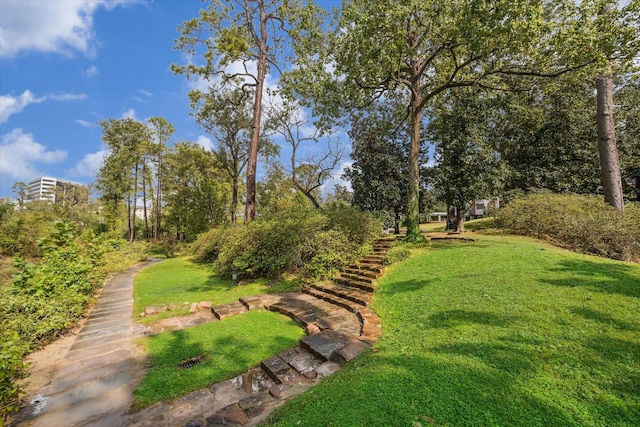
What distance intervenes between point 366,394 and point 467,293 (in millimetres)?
3077

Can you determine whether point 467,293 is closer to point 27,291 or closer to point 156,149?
point 27,291

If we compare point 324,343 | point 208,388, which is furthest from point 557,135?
point 208,388

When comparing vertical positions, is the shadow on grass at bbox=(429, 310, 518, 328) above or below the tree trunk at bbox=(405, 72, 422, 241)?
below

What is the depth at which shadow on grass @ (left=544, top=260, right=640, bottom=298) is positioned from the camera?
4.22 meters

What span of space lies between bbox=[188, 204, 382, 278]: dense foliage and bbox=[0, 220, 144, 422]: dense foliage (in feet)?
12.6

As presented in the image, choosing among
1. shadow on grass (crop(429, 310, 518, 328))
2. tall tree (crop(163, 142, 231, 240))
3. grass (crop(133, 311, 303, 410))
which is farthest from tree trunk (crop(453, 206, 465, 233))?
tall tree (crop(163, 142, 231, 240))

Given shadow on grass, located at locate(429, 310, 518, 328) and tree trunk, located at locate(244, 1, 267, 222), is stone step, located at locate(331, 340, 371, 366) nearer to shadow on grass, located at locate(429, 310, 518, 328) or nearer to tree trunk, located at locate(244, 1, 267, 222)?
shadow on grass, located at locate(429, 310, 518, 328)

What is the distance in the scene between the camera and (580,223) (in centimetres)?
752

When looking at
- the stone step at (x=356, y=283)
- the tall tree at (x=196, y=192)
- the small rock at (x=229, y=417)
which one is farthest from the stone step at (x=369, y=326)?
the tall tree at (x=196, y=192)

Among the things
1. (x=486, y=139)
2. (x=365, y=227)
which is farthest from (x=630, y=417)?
(x=486, y=139)

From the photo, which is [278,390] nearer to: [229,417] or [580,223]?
[229,417]

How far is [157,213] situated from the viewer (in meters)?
29.5

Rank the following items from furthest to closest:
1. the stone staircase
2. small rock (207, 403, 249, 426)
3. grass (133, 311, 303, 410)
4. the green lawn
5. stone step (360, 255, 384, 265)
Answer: stone step (360, 255, 384, 265) → the green lawn → grass (133, 311, 303, 410) → the stone staircase → small rock (207, 403, 249, 426)

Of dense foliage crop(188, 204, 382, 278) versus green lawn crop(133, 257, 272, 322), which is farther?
dense foliage crop(188, 204, 382, 278)
